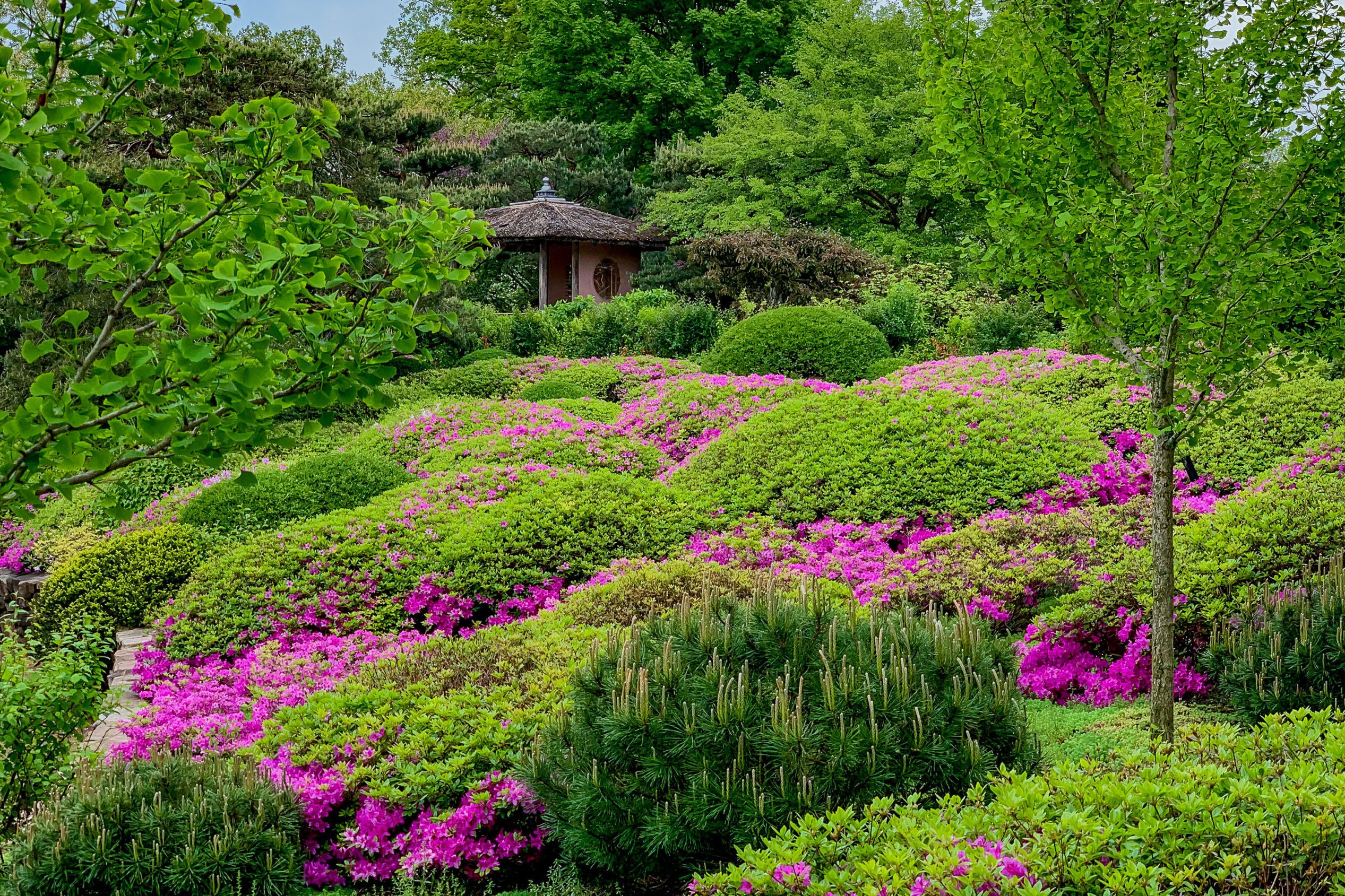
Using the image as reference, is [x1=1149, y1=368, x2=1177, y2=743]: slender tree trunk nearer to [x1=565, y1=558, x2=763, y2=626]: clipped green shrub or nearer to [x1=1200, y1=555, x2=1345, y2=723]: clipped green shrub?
[x1=1200, y1=555, x2=1345, y2=723]: clipped green shrub

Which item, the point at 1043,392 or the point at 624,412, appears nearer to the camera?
the point at 1043,392

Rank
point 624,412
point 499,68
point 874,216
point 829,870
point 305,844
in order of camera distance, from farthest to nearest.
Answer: point 499,68 < point 874,216 < point 624,412 < point 305,844 < point 829,870

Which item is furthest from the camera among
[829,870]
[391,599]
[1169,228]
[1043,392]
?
[1043,392]

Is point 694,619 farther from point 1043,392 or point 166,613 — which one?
point 1043,392

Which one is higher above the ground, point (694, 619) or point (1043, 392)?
point (1043, 392)

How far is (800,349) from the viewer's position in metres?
15.2

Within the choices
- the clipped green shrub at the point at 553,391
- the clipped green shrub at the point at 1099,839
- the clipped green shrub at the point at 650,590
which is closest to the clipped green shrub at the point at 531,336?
the clipped green shrub at the point at 553,391

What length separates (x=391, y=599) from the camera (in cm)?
686

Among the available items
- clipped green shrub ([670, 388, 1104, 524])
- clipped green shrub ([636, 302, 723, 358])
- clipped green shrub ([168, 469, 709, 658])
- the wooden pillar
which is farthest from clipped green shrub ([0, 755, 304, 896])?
the wooden pillar

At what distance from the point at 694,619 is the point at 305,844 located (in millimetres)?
1940

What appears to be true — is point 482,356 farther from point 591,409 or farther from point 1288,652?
point 1288,652

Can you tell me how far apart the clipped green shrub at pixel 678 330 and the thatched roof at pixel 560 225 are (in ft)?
26.9

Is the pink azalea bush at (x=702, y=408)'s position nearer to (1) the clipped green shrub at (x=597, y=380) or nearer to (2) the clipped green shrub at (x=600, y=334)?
(1) the clipped green shrub at (x=597, y=380)

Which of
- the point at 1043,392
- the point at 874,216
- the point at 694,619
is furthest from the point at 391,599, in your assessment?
the point at 874,216
